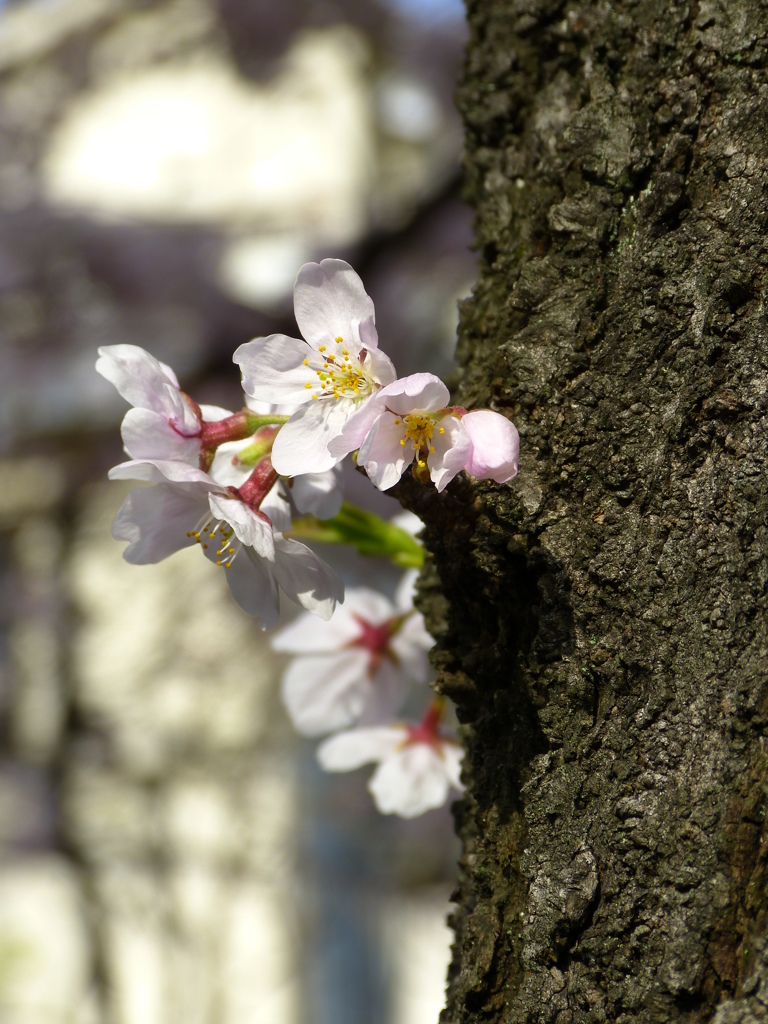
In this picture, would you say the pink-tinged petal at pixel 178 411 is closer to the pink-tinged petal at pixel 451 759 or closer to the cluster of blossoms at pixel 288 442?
the cluster of blossoms at pixel 288 442

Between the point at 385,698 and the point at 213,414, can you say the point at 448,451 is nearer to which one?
the point at 213,414

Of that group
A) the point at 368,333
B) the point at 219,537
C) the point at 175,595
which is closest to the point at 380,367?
the point at 368,333

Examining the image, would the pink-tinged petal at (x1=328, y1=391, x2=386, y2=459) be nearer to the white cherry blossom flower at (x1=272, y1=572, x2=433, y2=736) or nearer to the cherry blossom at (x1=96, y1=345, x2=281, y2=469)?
the cherry blossom at (x1=96, y1=345, x2=281, y2=469)

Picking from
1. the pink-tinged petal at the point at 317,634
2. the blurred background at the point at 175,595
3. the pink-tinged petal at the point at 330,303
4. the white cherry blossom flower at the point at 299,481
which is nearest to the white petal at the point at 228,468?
the white cherry blossom flower at the point at 299,481

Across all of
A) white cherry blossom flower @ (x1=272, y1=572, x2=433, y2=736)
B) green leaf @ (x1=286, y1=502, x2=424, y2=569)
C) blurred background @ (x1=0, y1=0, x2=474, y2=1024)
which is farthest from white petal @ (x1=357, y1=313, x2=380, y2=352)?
blurred background @ (x1=0, y1=0, x2=474, y2=1024)

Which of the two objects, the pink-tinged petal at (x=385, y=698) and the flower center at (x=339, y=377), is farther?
the pink-tinged petal at (x=385, y=698)
